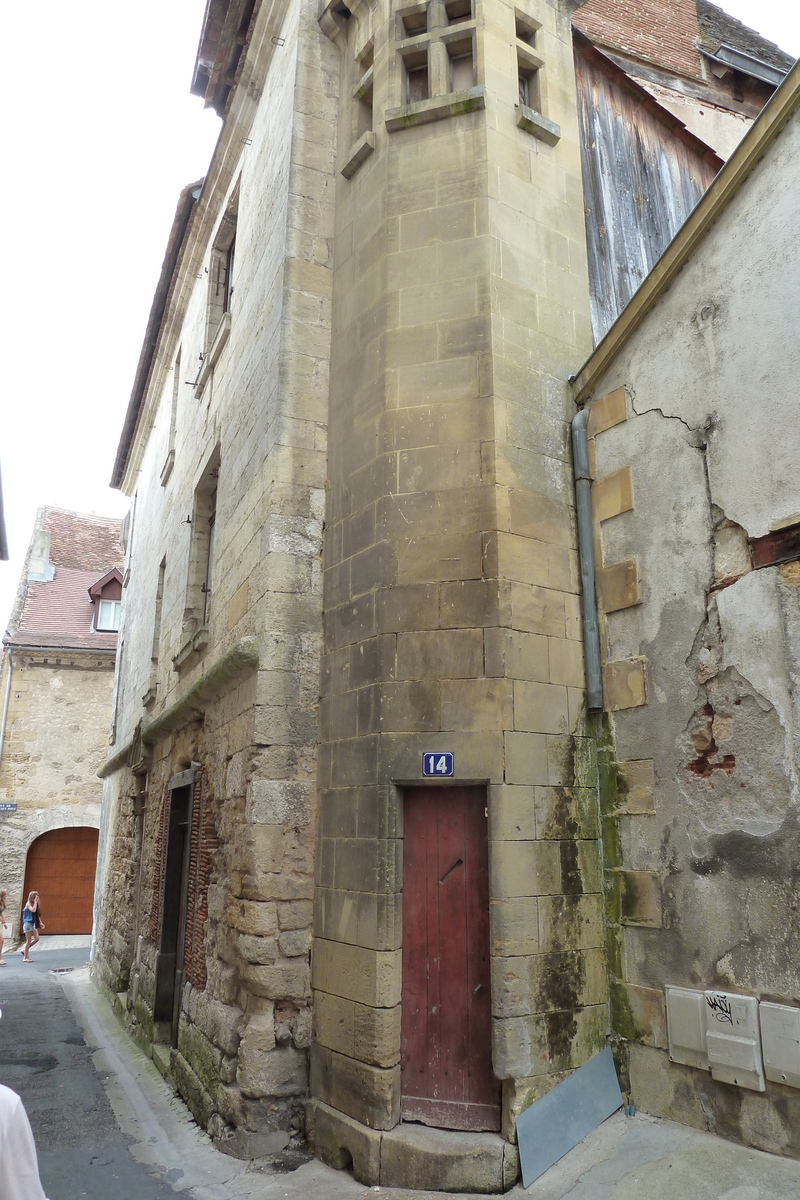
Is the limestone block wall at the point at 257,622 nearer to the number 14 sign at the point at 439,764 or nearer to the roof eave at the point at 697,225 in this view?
the number 14 sign at the point at 439,764

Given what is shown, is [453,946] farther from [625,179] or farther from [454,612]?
[625,179]

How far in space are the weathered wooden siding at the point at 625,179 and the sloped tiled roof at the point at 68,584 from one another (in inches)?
574

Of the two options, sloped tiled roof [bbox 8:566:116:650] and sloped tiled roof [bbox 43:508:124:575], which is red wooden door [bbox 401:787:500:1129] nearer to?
sloped tiled roof [bbox 8:566:116:650]

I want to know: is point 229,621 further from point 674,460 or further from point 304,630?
point 674,460

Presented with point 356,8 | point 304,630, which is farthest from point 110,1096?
point 356,8

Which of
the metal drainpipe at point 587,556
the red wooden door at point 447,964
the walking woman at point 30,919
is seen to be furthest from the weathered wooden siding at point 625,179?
the walking woman at point 30,919

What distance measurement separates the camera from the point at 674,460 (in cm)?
462

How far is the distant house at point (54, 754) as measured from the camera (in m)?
17.0

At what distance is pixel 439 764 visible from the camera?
4531mm

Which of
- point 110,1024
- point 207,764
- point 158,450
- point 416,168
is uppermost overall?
point 158,450

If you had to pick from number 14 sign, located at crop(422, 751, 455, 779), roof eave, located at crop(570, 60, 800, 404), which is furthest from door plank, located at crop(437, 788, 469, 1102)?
roof eave, located at crop(570, 60, 800, 404)

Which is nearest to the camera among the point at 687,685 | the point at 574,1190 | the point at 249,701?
the point at 574,1190

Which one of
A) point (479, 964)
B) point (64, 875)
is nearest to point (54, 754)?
point (64, 875)

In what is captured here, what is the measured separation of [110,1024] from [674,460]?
27.5 ft
